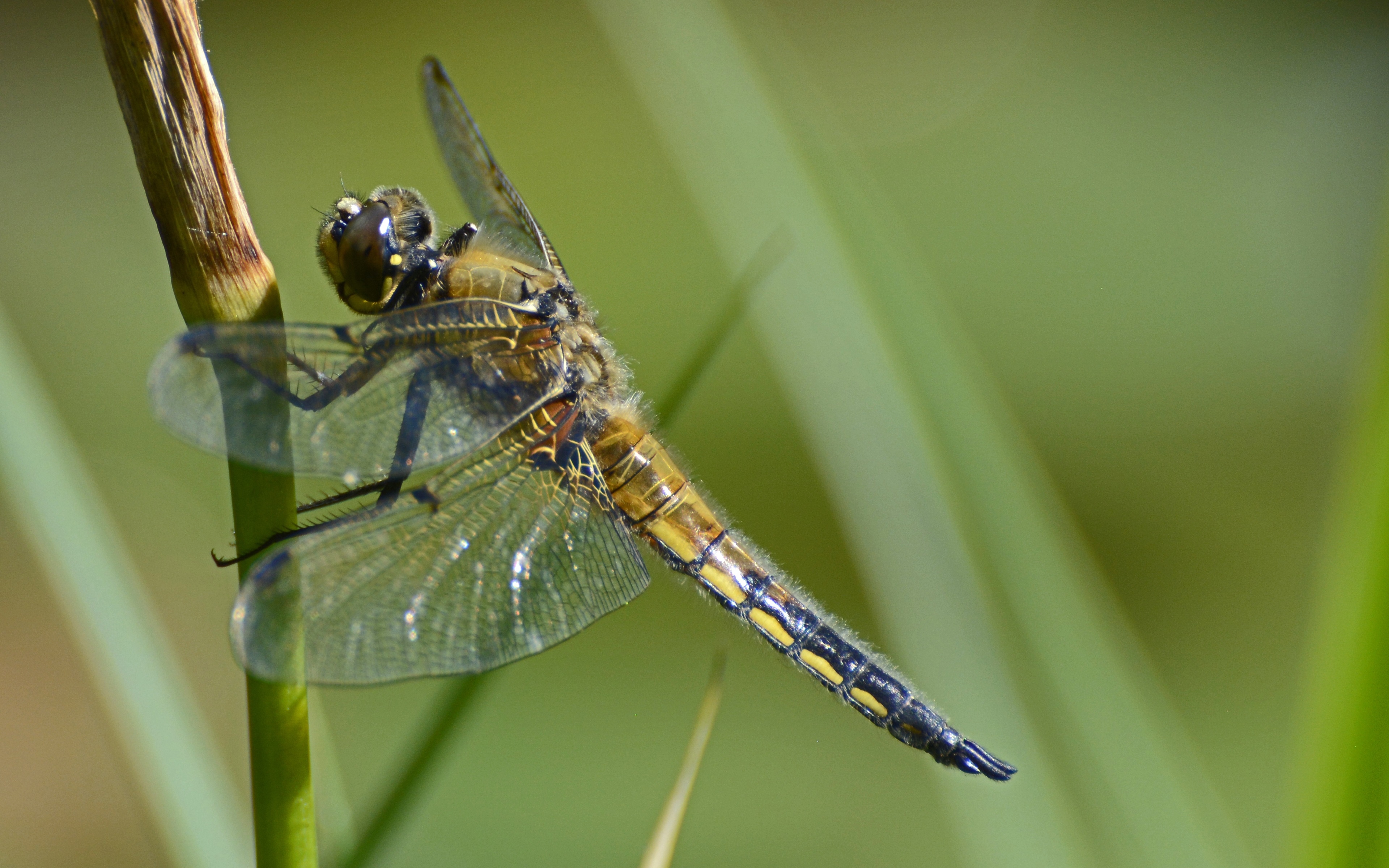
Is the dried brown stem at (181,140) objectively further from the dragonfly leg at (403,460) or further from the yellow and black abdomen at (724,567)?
the yellow and black abdomen at (724,567)

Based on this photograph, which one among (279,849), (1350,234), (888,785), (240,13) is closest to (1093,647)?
(279,849)

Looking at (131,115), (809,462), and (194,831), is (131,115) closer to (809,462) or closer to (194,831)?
(194,831)

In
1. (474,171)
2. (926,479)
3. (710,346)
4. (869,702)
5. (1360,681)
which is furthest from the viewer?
(474,171)

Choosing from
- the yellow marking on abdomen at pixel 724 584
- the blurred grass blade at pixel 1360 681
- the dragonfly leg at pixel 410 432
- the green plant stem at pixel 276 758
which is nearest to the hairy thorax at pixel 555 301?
the dragonfly leg at pixel 410 432

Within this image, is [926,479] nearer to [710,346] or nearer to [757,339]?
[710,346]

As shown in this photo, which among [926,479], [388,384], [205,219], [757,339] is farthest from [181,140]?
[757,339]

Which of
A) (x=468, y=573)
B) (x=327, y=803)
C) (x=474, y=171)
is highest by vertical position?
(x=474, y=171)
